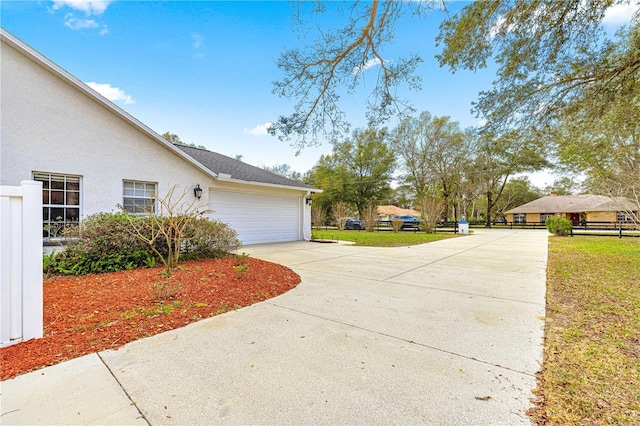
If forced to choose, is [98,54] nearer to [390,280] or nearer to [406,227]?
[390,280]

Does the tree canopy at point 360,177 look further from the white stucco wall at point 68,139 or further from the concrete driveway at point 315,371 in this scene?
the concrete driveway at point 315,371

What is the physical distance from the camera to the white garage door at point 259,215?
1084 cm

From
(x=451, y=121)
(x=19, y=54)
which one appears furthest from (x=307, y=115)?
(x=451, y=121)

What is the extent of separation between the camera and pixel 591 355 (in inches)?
106

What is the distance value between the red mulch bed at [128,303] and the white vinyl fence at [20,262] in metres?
0.18

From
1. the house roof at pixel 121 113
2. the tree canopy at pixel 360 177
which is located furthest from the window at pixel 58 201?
the tree canopy at pixel 360 177

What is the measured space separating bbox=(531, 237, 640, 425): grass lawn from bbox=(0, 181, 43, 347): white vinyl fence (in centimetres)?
430

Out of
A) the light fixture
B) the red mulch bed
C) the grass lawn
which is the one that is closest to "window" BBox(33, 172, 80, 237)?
the red mulch bed

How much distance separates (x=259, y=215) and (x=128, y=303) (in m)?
8.33

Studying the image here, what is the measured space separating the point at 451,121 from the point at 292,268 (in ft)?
107

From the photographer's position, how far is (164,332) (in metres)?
3.15

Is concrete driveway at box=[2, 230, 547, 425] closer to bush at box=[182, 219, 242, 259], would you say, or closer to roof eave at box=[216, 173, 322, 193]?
bush at box=[182, 219, 242, 259]

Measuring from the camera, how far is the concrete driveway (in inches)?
74.7

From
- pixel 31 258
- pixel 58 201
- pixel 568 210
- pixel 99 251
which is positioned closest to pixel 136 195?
pixel 58 201
